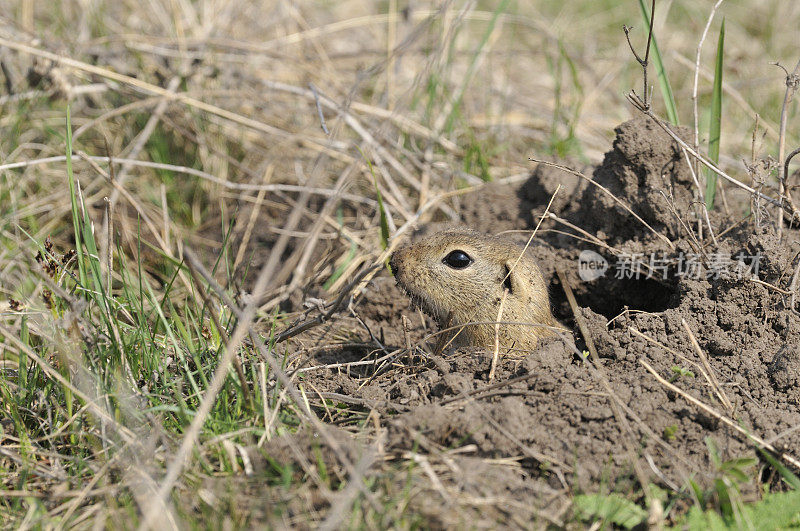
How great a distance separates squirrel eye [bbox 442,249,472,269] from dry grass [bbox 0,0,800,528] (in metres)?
0.69

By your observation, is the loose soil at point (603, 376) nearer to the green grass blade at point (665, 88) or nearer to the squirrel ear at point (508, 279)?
the green grass blade at point (665, 88)

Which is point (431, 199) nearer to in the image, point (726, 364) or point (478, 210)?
point (478, 210)

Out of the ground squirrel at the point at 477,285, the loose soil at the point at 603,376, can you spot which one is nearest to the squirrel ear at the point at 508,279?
the ground squirrel at the point at 477,285

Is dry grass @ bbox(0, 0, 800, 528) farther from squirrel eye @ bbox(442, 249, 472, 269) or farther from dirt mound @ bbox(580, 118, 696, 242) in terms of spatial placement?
squirrel eye @ bbox(442, 249, 472, 269)

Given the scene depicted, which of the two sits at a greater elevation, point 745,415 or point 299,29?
point 299,29

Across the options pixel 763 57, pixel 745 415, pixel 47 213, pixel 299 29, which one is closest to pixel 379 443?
pixel 745 415

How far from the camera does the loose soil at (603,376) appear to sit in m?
2.27

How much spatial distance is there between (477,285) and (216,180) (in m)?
1.92

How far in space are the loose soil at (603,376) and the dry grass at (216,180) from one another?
0.49 feet

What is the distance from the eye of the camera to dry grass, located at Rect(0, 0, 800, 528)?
2.32m

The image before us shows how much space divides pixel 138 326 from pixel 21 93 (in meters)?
2.73

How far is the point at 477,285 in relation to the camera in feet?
11.0

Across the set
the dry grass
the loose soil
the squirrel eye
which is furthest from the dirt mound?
the squirrel eye

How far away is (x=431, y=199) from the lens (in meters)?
4.30
